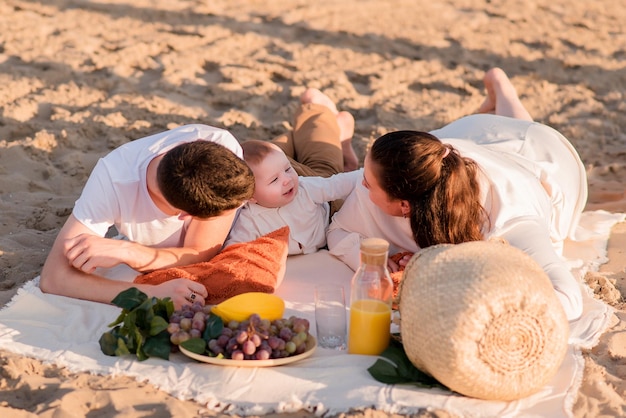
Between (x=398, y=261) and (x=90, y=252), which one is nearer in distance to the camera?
(x=90, y=252)

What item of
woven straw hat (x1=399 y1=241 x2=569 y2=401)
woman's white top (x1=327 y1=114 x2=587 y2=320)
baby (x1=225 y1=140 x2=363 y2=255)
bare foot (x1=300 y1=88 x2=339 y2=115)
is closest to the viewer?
woven straw hat (x1=399 y1=241 x2=569 y2=401)

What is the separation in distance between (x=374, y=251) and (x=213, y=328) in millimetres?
638

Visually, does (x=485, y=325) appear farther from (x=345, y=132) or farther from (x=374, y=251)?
(x=345, y=132)

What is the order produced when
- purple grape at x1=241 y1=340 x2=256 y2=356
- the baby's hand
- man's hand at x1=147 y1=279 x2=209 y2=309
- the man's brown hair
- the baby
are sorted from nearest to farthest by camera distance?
purple grape at x1=241 y1=340 x2=256 y2=356 → the man's brown hair → man's hand at x1=147 y1=279 x2=209 y2=309 → the baby's hand → the baby

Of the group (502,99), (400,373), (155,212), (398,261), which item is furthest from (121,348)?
(502,99)

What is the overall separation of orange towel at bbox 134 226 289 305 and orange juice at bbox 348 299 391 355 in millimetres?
611

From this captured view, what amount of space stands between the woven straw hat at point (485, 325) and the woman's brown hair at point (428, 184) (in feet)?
1.79

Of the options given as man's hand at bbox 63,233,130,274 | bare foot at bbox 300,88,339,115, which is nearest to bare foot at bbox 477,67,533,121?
bare foot at bbox 300,88,339,115

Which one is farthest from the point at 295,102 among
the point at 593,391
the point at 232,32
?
the point at 593,391

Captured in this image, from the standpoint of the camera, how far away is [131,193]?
349cm

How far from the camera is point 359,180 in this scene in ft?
12.5

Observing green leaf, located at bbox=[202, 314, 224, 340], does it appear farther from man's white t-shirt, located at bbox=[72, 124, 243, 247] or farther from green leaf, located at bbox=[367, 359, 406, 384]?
man's white t-shirt, located at bbox=[72, 124, 243, 247]

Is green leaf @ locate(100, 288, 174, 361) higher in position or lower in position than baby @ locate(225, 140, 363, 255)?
lower

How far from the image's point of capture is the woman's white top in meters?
3.38
